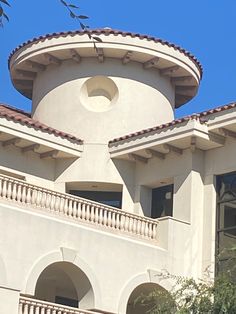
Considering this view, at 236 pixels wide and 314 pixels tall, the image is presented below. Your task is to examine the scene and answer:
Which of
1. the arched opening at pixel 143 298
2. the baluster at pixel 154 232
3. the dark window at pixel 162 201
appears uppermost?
the dark window at pixel 162 201

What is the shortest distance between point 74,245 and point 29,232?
5.26 feet

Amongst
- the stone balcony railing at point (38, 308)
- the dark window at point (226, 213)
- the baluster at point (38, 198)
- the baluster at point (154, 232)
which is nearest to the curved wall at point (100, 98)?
the baluster at point (154, 232)

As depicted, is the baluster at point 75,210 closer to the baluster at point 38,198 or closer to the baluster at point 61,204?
the baluster at point 61,204

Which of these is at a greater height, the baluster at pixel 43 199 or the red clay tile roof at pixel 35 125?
the red clay tile roof at pixel 35 125

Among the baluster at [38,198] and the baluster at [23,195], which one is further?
the baluster at [38,198]

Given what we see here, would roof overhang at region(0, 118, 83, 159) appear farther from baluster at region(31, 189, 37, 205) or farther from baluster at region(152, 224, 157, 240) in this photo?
baluster at region(152, 224, 157, 240)

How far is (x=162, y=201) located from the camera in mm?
26938

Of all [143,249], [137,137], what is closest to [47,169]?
[137,137]

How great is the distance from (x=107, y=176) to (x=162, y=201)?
2080 mm

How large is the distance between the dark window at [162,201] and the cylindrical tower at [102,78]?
2.59 m

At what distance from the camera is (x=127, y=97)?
28578 millimetres

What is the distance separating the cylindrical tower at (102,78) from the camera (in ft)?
90.9

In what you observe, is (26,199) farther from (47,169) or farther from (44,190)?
(47,169)

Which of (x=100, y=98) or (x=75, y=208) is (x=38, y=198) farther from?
(x=100, y=98)
